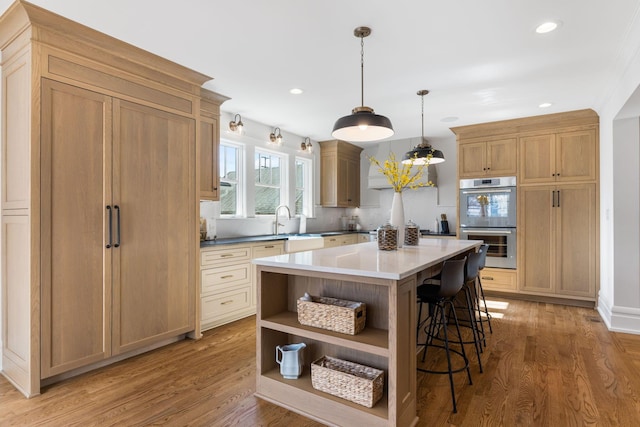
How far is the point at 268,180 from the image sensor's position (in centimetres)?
529

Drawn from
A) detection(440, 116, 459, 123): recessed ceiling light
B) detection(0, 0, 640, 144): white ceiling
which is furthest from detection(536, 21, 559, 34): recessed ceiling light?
detection(440, 116, 459, 123): recessed ceiling light

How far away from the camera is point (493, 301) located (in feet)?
15.7

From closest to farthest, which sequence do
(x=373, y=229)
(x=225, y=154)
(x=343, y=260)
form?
(x=343, y=260) → (x=225, y=154) → (x=373, y=229)

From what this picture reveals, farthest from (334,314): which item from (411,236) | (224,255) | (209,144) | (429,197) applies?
(429,197)

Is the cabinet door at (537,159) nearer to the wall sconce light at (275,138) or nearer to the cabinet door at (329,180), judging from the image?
the cabinet door at (329,180)

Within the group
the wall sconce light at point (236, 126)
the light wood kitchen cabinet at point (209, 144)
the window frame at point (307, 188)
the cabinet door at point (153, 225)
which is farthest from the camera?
the window frame at point (307, 188)

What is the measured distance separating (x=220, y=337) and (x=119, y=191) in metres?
1.60

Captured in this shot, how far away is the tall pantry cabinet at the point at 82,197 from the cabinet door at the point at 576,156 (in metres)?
4.51

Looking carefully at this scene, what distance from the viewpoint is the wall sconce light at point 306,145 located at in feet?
18.8

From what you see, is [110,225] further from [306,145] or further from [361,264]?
[306,145]

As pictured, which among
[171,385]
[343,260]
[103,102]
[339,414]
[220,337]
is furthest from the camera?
[220,337]

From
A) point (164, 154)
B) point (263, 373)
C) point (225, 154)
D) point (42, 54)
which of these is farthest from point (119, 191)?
point (225, 154)

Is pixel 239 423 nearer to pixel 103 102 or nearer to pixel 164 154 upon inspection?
pixel 164 154

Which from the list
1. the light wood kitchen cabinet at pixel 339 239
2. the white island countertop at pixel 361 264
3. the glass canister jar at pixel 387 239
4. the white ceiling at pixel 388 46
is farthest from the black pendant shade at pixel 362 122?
the light wood kitchen cabinet at pixel 339 239
